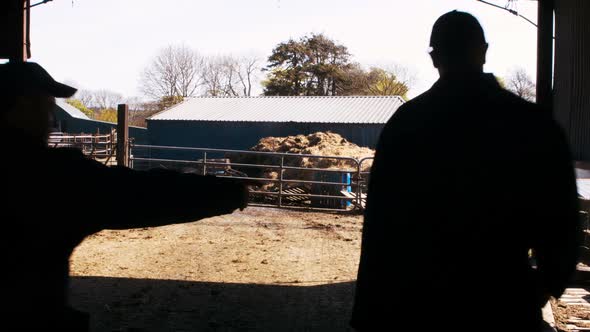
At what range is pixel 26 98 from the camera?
1684 mm

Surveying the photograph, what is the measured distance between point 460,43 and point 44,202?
4.27ft

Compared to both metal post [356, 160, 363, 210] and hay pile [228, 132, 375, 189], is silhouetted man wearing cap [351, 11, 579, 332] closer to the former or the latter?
metal post [356, 160, 363, 210]

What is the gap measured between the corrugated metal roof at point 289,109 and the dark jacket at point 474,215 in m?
25.9

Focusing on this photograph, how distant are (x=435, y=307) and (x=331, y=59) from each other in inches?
1987

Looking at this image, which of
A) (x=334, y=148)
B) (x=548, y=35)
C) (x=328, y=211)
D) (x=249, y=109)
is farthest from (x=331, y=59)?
(x=548, y=35)

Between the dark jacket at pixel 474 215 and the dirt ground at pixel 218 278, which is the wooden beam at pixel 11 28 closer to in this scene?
the dirt ground at pixel 218 278

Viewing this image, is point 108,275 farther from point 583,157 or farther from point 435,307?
point 435,307

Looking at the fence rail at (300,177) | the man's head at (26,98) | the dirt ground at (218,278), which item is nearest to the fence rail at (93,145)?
the fence rail at (300,177)

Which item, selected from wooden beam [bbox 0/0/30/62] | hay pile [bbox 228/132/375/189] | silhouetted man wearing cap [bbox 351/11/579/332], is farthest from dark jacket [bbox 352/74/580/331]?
hay pile [bbox 228/132/375/189]

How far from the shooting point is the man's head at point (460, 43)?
192 centimetres

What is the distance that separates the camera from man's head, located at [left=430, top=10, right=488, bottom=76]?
1.92m

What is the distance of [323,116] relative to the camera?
2927cm

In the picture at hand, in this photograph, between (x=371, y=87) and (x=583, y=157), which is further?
(x=371, y=87)

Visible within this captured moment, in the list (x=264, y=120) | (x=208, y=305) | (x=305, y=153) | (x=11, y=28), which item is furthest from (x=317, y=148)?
(x=208, y=305)
